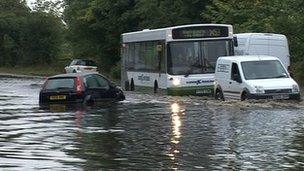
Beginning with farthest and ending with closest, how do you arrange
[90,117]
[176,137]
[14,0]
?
[14,0] < [90,117] < [176,137]

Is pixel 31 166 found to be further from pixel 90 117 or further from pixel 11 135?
pixel 90 117

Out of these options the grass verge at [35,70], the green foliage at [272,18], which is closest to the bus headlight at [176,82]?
the green foliage at [272,18]

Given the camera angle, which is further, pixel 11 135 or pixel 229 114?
pixel 229 114

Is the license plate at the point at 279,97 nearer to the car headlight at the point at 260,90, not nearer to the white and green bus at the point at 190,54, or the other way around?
the car headlight at the point at 260,90

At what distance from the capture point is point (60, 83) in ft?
78.7

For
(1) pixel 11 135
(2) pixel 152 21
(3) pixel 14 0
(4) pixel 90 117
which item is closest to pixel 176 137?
(1) pixel 11 135

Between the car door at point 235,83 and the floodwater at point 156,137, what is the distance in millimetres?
904

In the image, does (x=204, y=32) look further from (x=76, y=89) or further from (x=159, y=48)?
(x=76, y=89)

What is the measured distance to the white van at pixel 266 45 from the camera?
31172 millimetres

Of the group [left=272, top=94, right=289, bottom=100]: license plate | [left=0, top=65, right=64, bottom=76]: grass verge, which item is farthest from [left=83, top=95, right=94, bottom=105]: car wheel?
[left=0, top=65, right=64, bottom=76]: grass verge

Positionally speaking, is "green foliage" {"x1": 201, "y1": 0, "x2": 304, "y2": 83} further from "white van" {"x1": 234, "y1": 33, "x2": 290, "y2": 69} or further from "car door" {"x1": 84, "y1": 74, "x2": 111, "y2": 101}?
"car door" {"x1": 84, "y1": 74, "x2": 111, "y2": 101}

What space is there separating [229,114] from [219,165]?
919 centimetres

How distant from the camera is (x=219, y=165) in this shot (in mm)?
11016

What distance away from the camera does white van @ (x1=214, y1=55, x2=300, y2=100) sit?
76.3 feet
